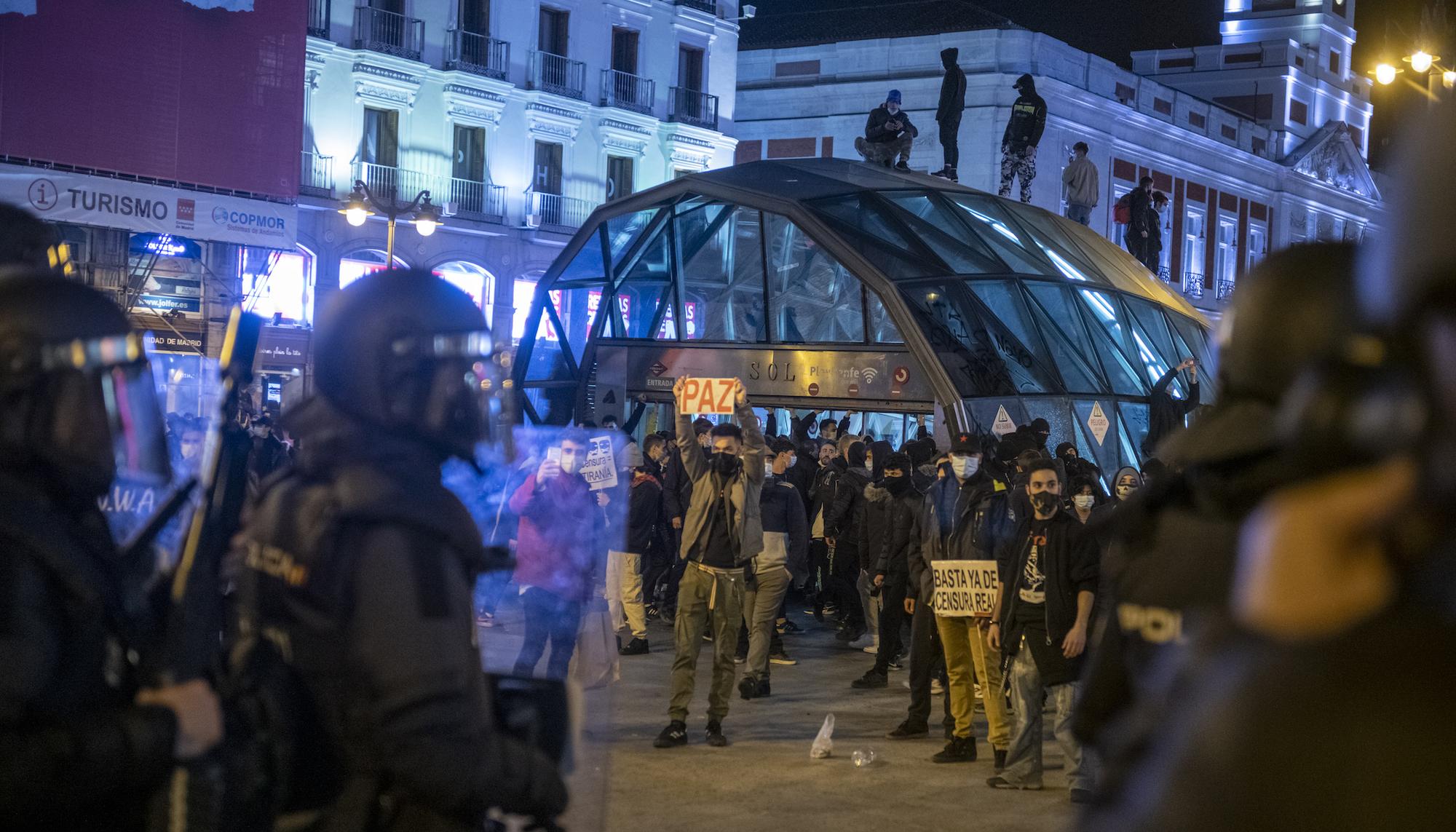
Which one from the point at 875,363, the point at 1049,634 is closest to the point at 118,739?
the point at 1049,634

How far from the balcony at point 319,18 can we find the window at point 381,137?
2271 mm

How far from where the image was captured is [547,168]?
144 feet

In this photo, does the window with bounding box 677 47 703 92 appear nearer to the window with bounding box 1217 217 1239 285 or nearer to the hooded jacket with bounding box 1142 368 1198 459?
the window with bounding box 1217 217 1239 285

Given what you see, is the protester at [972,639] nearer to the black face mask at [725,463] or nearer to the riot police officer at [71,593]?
the black face mask at [725,463]

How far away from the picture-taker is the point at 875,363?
19.8 m

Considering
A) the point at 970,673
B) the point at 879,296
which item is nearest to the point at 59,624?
the point at 970,673

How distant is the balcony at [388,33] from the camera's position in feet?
128

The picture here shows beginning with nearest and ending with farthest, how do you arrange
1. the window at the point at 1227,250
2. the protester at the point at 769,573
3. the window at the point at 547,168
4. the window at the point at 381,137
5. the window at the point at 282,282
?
the protester at the point at 769,573 < the window at the point at 282,282 < the window at the point at 381,137 < the window at the point at 547,168 < the window at the point at 1227,250

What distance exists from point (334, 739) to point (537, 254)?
40708mm

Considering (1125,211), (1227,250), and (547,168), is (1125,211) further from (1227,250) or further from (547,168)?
(1227,250)

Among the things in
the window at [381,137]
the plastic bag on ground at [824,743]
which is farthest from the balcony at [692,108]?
the plastic bag on ground at [824,743]

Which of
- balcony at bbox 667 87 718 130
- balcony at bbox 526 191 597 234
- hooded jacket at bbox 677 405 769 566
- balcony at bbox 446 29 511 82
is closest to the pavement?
hooded jacket at bbox 677 405 769 566

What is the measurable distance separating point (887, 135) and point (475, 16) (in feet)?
68.7

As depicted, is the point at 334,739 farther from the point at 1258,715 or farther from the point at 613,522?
the point at 613,522
